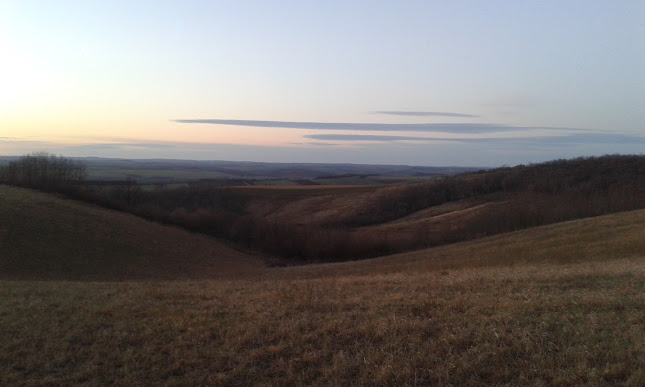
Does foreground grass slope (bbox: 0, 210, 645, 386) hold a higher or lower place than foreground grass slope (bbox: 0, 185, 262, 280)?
higher

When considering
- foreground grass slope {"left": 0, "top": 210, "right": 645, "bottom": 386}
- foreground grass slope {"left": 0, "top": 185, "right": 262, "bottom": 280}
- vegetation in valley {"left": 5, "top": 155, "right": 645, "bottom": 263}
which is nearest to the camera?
foreground grass slope {"left": 0, "top": 210, "right": 645, "bottom": 386}

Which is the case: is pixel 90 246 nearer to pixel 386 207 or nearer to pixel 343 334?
pixel 343 334

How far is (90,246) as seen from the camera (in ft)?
98.6

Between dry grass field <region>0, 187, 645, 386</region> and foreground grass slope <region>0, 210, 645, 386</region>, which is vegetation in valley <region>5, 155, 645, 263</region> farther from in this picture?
foreground grass slope <region>0, 210, 645, 386</region>

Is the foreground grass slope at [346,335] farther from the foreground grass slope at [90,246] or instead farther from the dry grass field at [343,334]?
the foreground grass slope at [90,246]

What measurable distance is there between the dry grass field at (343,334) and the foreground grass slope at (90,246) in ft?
50.3

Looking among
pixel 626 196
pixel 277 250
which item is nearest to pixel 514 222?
pixel 626 196

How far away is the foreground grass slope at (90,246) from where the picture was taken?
25.8m

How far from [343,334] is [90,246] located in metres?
26.7

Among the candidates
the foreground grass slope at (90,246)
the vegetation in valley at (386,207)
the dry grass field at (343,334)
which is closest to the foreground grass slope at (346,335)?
the dry grass field at (343,334)

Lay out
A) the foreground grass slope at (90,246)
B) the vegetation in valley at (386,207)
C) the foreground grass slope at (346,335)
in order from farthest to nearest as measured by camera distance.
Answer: the vegetation in valley at (386,207) → the foreground grass slope at (90,246) → the foreground grass slope at (346,335)

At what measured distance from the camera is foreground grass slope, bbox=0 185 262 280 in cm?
2575

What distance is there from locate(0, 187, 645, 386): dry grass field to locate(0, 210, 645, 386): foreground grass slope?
22 mm

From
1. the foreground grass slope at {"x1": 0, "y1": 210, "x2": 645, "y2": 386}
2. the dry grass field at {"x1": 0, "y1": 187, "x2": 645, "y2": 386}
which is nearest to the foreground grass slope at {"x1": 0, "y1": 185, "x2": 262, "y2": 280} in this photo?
the dry grass field at {"x1": 0, "y1": 187, "x2": 645, "y2": 386}
